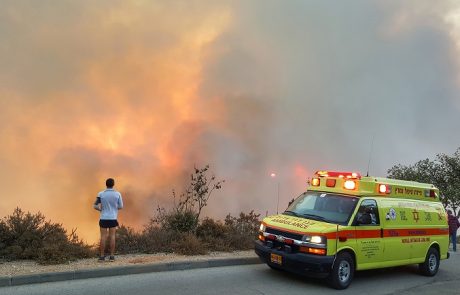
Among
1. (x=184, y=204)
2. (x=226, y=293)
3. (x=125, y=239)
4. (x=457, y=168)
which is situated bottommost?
(x=226, y=293)

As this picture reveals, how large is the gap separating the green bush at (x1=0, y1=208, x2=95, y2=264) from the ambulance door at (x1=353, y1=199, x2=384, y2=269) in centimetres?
556

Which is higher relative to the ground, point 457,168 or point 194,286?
point 457,168

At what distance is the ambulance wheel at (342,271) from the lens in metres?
8.14

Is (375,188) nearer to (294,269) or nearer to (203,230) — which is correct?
(294,269)

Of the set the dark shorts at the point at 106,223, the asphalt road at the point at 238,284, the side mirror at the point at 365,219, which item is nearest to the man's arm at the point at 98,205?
the dark shorts at the point at 106,223

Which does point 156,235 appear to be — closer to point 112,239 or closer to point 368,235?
point 112,239

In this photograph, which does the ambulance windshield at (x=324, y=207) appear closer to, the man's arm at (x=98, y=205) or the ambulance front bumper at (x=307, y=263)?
Answer: the ambulance front bumper at (x=307, y=263)

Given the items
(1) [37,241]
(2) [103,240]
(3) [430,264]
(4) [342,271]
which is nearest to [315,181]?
(4) [342,271]

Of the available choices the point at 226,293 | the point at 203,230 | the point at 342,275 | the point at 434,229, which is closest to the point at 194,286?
the point at 226,293

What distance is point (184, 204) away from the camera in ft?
39.9

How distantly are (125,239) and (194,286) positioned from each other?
3012 millimetres

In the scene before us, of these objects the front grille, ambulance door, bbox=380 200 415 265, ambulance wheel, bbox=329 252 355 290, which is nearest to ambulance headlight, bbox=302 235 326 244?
the front grille

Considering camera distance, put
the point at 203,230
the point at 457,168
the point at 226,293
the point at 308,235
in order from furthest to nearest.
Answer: the point at 457,168, the point at 203,230, the point at 308,235, the point at 226,293

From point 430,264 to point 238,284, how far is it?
208 inches
